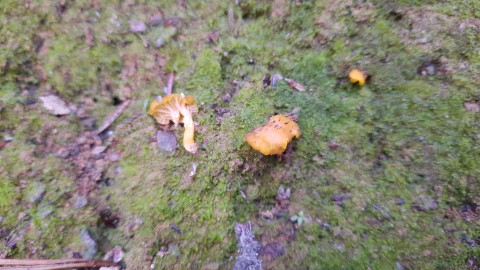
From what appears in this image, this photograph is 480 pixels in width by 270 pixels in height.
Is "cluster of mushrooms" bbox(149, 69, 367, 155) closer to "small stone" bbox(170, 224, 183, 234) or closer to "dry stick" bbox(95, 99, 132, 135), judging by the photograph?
"dry stick" bbox(95, 99, 132, 135)

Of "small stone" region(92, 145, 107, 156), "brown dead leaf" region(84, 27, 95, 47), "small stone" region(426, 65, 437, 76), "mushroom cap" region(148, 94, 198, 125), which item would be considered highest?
"brown dead leaf" region(84, 27, 95, 47)

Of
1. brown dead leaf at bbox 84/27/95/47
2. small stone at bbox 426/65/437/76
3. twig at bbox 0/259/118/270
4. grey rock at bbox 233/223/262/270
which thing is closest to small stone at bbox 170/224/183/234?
grey rock at bbox 233/223/262/270

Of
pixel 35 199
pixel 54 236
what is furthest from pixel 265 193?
pixel 35 199

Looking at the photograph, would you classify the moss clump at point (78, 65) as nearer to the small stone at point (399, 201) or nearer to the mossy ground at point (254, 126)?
the mossy ground at point (254, 126)

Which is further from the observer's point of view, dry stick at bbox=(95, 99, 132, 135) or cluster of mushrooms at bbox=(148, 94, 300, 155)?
dry stick at bbox=(95, 99, 132, 135)

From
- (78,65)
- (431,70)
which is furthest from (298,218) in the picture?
(78,65)

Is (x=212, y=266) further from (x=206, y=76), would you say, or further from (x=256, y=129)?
(x=206, y=76)

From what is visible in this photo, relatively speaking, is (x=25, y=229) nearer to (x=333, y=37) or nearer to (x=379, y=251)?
(x=379, y=251)
